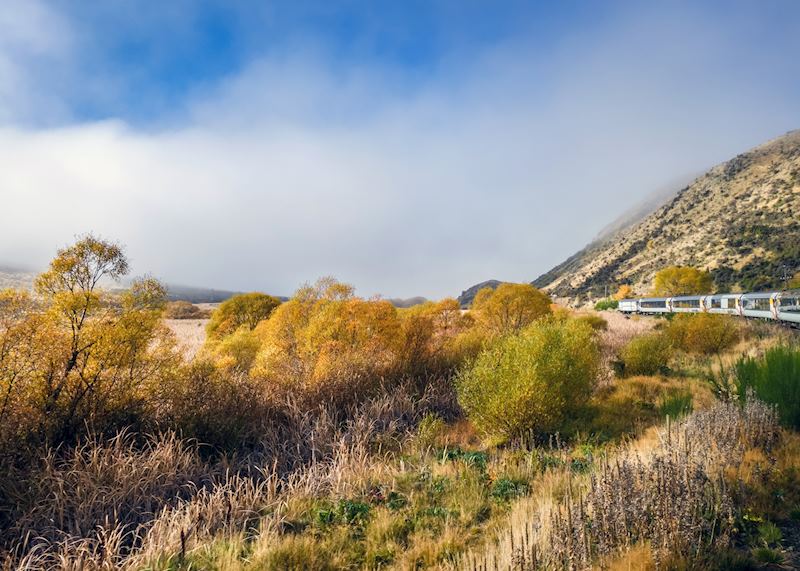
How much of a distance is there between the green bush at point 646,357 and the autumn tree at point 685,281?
53.5 meters

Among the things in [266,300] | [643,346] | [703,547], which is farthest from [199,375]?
[266,300]

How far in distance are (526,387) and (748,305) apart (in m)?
30.6

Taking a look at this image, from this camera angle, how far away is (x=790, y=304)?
84.8ft

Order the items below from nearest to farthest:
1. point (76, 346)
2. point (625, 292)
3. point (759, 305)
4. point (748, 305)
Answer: point (76, 346) → point (759, 305) → point (748, 305) → point (625, 292)

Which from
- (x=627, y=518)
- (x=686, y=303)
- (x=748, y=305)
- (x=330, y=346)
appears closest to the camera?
(x=627, y=518)

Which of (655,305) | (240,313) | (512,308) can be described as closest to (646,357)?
(512,308)

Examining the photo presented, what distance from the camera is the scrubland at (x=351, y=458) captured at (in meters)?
4.76

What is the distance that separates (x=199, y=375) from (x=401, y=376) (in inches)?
248

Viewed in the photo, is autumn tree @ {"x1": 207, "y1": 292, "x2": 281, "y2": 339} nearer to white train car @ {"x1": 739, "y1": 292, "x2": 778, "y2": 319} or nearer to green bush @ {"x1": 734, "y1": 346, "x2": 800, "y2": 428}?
green bush @ {"x1": 734, "y1": 346, "x2": 800, "y2": 428}

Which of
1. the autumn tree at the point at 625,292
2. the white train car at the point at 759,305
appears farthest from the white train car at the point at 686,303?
the autumn tree at the point at 625,292

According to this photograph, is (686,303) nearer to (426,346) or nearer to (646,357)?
(646,357)

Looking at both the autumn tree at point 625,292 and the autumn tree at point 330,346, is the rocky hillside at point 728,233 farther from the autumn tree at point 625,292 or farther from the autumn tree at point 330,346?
the autumn tree at point 330,346

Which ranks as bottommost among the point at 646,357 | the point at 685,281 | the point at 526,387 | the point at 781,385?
the point at 646,357

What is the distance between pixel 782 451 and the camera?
6922mm
